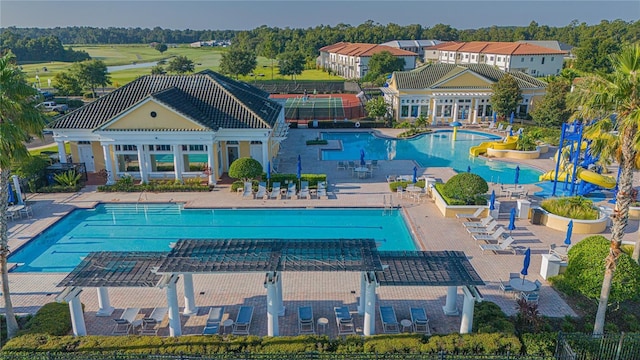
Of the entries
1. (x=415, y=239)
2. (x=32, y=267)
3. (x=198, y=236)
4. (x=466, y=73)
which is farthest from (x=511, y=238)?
(x=466, y=73)

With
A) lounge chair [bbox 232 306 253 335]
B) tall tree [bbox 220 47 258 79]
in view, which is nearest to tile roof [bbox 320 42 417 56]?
tall tree [bbox 220 47 258 79]

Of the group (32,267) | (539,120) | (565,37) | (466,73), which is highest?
(565,37)

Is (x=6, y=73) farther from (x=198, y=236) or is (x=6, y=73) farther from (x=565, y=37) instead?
(x=565, y=37)

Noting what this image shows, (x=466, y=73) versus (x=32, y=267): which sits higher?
(x=466, y=73)

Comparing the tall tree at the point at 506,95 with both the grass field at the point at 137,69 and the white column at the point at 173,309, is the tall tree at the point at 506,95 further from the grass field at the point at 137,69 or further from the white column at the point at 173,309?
the grass field at the point at 137,69

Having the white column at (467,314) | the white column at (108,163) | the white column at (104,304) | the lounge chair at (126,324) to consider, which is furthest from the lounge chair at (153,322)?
the white column at (108,163)

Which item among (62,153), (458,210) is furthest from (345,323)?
(62,153)

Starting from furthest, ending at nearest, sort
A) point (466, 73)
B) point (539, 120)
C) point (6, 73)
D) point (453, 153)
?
point (466, 73) → point (539, 120) → point (453, 153) → point (6, 73)
